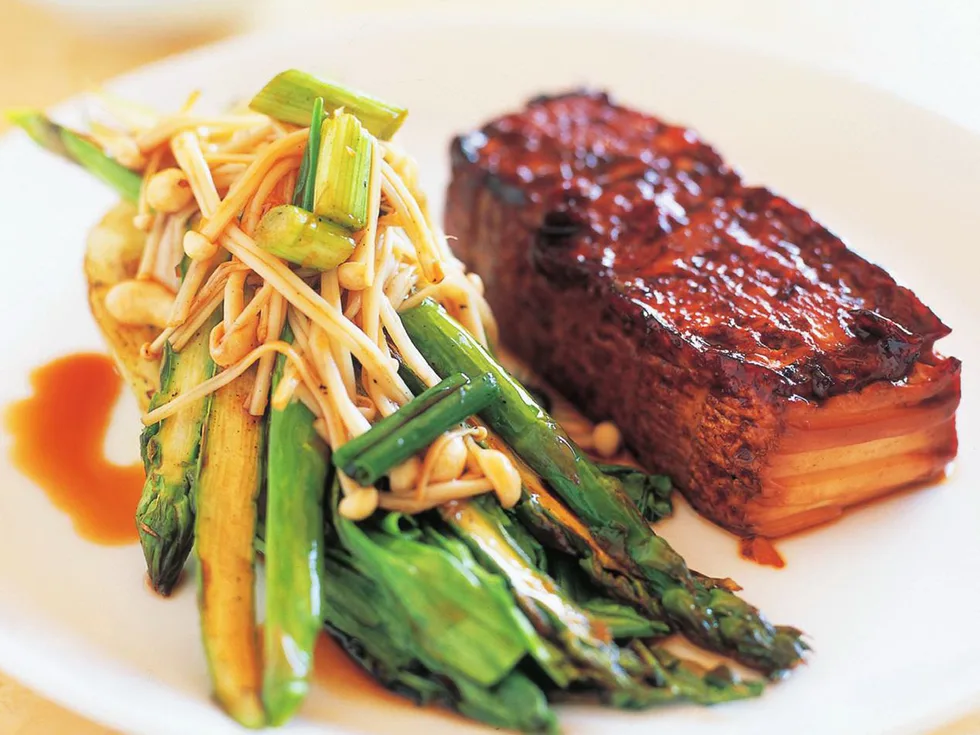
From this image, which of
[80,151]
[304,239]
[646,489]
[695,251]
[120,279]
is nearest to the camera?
[304,239]

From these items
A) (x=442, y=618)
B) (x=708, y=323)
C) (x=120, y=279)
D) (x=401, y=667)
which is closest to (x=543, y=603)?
(x=442, y=618)

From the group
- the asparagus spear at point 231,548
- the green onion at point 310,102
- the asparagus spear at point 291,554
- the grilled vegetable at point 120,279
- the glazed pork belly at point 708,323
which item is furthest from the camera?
the grilled vegetable at point 120,279

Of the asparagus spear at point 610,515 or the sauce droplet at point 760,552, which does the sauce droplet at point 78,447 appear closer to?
the asparagus spear at point 610,515

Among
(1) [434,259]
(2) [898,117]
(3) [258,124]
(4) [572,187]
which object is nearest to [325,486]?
(1) [434,259]

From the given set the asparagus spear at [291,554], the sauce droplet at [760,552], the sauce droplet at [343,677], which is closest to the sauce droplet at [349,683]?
the sauce droplet at [343,677]

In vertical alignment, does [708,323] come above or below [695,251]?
below

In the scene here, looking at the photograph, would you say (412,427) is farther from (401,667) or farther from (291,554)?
(401,667)

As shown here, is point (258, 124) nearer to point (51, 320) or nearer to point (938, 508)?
point (51, 320)
